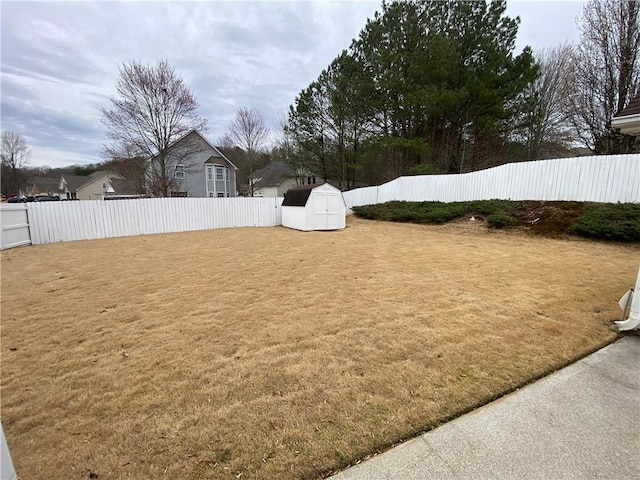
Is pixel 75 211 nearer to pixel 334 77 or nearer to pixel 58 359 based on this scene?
pixel 58 359

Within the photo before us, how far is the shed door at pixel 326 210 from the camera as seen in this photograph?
13.1 metres

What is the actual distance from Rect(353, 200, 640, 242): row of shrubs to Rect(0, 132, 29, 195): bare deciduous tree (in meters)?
44.4

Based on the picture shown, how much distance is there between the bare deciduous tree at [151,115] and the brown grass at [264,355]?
14.5 metres

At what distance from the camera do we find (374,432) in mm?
1761

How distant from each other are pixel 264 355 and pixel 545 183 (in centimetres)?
1299

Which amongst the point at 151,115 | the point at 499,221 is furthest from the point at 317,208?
the point at 151,115

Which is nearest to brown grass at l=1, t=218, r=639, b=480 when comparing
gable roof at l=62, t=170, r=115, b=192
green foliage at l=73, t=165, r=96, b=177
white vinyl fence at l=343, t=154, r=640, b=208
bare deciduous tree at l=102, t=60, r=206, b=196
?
white vinyl fence at l=343, t=154, r=640, b=208

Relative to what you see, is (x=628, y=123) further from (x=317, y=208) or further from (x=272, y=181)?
(x=272, y=181)

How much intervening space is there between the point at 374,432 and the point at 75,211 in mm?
13117

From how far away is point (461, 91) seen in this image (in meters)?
15.0

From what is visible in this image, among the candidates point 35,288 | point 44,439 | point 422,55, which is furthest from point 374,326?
point 422,55

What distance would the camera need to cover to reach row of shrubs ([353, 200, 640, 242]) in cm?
840

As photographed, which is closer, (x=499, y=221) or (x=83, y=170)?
(x=499, y=221)

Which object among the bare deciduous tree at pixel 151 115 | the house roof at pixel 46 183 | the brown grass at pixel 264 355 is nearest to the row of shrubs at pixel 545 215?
the brown grass at pixel 264 355
